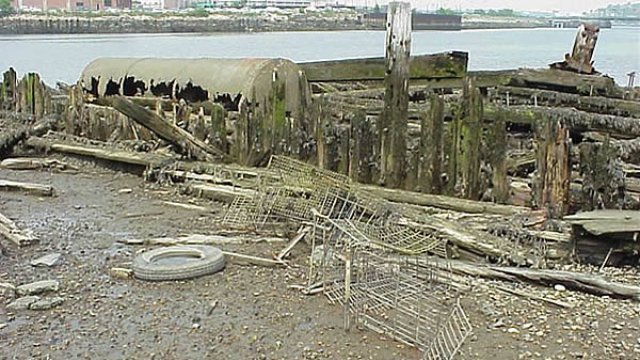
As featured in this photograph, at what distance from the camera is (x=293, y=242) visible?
26.2 feet

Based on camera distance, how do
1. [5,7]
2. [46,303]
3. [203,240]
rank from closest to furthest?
[46,303]
[203,240]
[5,7]

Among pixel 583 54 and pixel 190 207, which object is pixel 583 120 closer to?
pixel 190 207

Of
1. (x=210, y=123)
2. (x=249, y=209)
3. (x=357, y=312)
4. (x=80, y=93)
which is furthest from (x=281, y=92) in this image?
(x=357, y=312)

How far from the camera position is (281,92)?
447 inches

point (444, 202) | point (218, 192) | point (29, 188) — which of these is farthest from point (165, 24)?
point (444, 202)

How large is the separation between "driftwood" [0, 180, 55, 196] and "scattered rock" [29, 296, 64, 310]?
4335mm

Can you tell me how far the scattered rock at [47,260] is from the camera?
7.43m

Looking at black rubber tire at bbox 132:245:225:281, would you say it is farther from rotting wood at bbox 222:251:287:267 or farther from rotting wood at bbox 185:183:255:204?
rotting wood at bbox 185:183:255:204

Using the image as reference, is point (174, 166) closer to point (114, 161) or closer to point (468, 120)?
point (114, 161)

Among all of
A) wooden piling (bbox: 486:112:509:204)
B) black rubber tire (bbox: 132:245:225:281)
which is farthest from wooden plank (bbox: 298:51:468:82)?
black rubber tire (bbox: 132:245:225:281)

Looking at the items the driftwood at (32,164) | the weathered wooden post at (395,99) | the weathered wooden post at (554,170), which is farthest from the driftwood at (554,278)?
the driftwood at (32,164)

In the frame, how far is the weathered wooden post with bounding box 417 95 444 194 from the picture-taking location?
915 centimetres

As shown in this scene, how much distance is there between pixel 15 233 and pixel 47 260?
971 mm

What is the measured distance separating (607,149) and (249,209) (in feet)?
12.8
